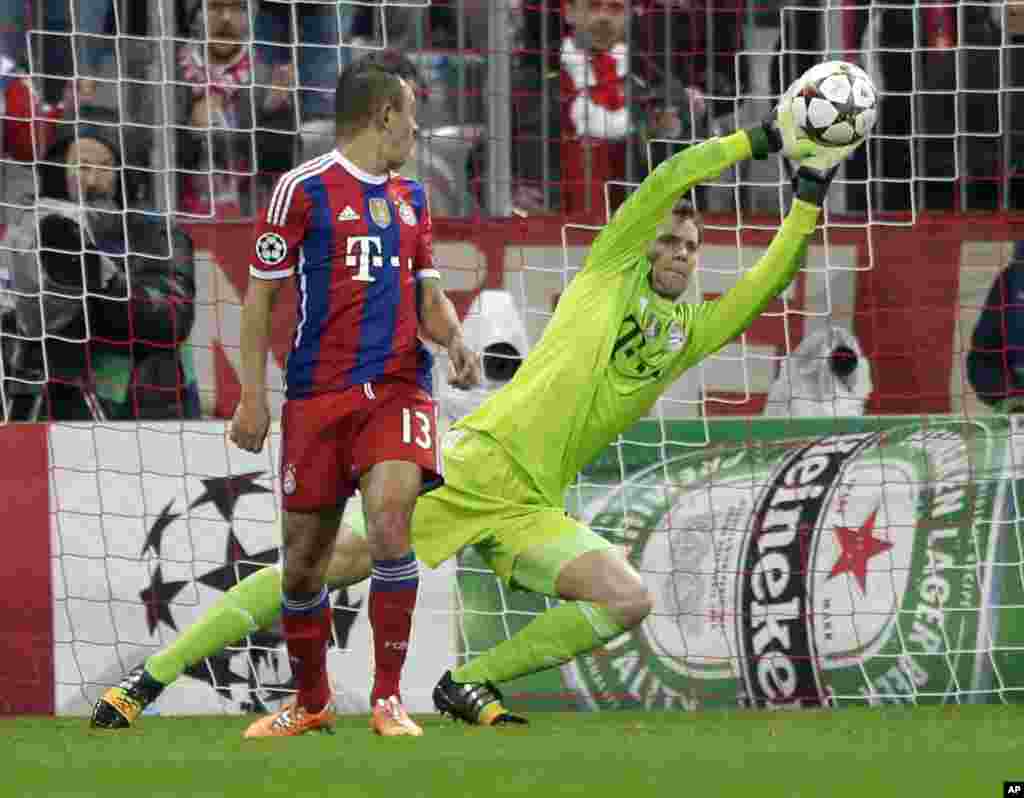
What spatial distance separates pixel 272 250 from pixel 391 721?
1.39m

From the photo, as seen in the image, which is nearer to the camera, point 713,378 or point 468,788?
point 468,788

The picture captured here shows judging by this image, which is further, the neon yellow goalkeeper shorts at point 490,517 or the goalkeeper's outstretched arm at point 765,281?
the goalkeeper's outstretched arm at point 765,281

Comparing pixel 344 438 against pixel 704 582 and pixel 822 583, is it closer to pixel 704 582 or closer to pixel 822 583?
pixel 704 582

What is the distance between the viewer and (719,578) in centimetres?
857

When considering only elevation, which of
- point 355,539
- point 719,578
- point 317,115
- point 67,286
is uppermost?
point 317,115

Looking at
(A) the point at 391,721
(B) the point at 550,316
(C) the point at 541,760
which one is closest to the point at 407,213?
(A) the point at 391,721

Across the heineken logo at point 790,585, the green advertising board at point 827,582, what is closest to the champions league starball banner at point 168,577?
the green advertising board at point 827,582

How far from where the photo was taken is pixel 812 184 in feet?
23.8

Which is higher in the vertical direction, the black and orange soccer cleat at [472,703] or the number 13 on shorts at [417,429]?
the number 13 on shorts at [417,429]

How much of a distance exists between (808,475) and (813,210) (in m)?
1.61

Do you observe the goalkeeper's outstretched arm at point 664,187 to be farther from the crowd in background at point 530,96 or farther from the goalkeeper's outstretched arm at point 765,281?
the crowd in background at point 530,96

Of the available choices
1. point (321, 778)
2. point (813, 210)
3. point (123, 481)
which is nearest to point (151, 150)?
point (123, 481)

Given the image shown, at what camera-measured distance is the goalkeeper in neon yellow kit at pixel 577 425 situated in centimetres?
698

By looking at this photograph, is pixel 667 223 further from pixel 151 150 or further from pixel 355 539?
pixel 151 150
